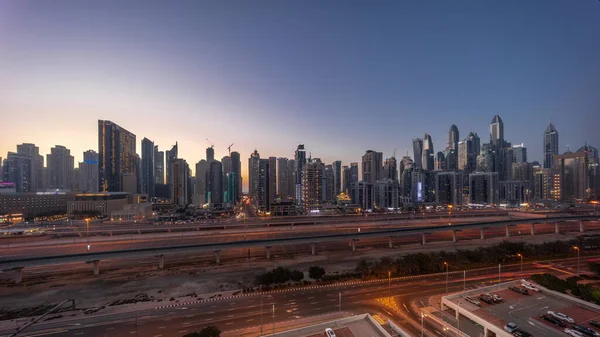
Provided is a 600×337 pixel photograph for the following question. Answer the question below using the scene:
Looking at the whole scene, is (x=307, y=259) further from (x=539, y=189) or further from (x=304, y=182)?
(x=539, y=189)

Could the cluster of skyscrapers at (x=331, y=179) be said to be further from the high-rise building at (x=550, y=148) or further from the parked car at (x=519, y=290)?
the parked car at (x=519, y=290)

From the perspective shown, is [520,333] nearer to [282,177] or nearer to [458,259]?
[458,259]

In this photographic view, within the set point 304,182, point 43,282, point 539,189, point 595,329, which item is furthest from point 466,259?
point 539,189

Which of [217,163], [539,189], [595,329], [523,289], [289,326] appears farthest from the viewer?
[217,163]

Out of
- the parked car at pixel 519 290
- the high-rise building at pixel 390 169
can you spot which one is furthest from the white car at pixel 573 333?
the high-rise building at pixel 390 169

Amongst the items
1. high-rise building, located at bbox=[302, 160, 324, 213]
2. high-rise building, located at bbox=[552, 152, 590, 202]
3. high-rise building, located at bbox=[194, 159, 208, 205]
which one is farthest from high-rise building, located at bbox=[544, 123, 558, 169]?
high-rise building, located at bbox=[194, 159, 208, 205]

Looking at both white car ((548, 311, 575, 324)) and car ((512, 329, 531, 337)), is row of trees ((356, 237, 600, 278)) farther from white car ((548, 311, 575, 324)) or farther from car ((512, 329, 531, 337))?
car ((512, 329, 531, 337))
